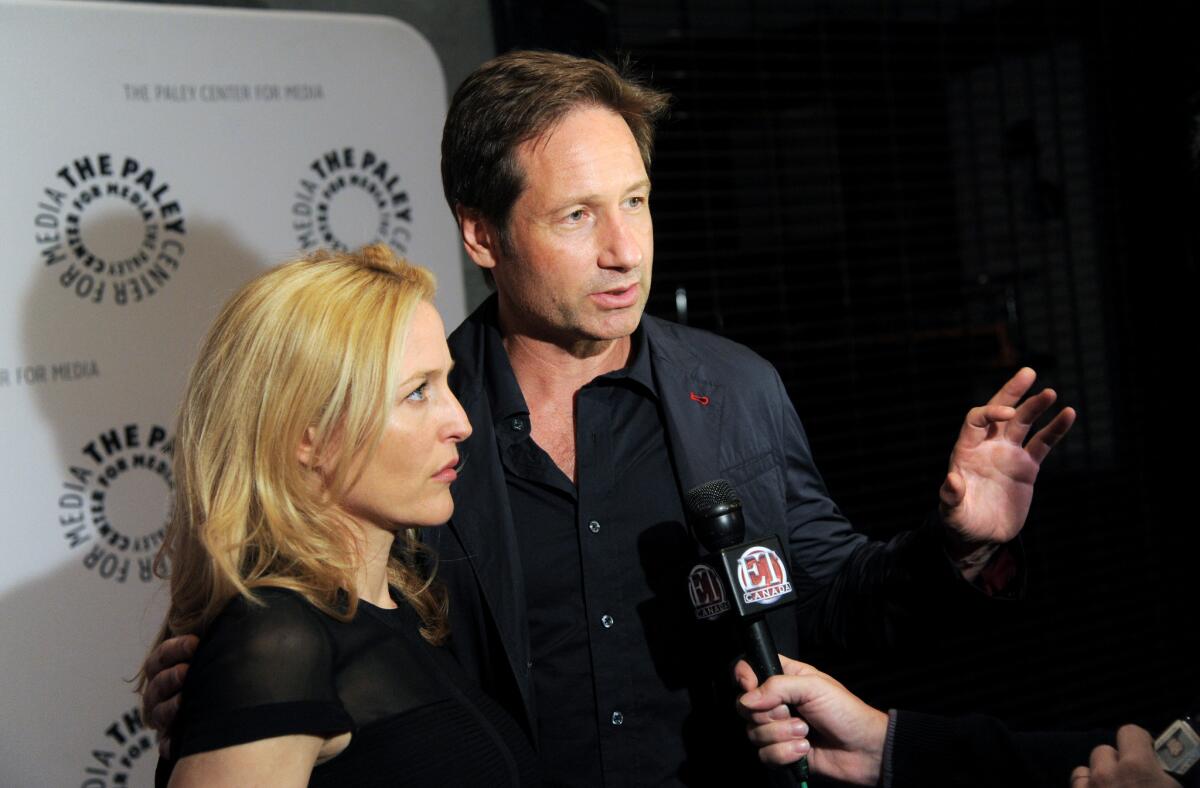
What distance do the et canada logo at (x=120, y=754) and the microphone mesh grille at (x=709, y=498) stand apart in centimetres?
143

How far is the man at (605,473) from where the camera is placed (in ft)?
6.29

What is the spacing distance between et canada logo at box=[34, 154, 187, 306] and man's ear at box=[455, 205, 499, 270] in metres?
0.83

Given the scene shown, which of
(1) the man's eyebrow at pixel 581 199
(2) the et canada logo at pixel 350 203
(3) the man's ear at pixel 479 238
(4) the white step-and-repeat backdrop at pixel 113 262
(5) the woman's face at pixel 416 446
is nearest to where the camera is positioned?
(5) the woman's face at pixel 416 446

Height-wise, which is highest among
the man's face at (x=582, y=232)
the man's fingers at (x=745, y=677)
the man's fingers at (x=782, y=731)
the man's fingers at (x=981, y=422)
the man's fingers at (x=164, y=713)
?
the man's face at (x=582, y=232)

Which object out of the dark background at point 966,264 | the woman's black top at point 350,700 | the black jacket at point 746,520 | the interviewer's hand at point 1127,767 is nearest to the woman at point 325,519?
the woman's black top at point 350,700

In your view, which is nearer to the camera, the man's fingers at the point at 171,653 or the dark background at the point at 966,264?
the man's fingers at the point at 171,653

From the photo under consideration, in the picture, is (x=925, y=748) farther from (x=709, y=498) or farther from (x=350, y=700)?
(x=350, y=700)

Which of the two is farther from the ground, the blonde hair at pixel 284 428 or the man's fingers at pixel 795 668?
the blonde hair at pixel 284 428

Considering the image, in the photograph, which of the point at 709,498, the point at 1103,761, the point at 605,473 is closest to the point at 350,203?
the point at 605,473

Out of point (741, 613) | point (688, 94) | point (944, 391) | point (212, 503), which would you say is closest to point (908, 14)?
point (688, 94)

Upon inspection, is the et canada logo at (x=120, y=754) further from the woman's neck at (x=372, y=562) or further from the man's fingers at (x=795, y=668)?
the man's fingers at (x=795, y=668)

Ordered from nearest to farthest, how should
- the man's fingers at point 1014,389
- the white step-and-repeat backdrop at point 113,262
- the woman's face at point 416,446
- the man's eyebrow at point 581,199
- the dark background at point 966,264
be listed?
the woman's face at point 416,446
the man's fingers at point 1014,389
the man's eyebrow at point 581,199
the white step-and-repeat backdrop at point 113,262
the dark background at point 966,264

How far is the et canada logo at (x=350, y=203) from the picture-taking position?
2.81m

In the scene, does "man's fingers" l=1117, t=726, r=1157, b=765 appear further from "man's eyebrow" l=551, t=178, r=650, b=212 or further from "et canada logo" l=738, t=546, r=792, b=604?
"man's eyebrow" l=551, t=178, r=650, b=212
